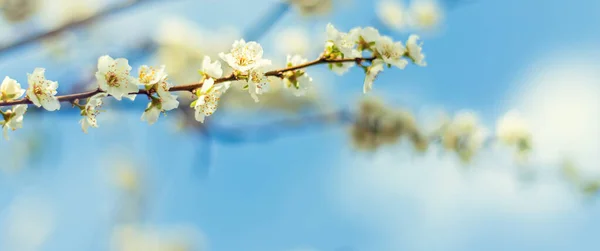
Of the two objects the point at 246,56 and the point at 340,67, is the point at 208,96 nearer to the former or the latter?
the point at 246,56

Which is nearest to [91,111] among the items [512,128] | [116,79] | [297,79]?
[116,79]

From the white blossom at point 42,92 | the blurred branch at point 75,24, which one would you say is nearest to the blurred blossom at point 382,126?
the blurred branch at point 75,24

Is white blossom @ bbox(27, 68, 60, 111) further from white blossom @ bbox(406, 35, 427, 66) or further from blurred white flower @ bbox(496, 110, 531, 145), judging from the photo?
blurred white flower @ bbox(496, 110, 531, 145)

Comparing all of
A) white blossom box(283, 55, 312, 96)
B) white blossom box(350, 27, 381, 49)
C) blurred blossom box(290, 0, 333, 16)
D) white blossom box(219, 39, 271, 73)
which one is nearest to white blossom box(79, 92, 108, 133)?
white blossom box(219, 39, 271, 73)

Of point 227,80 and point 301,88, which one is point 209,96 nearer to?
point 227,80

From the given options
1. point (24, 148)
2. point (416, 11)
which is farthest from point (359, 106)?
point (24, 148)

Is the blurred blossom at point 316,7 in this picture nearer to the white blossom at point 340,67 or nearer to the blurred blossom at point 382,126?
the blurred blossom at point 382,126
